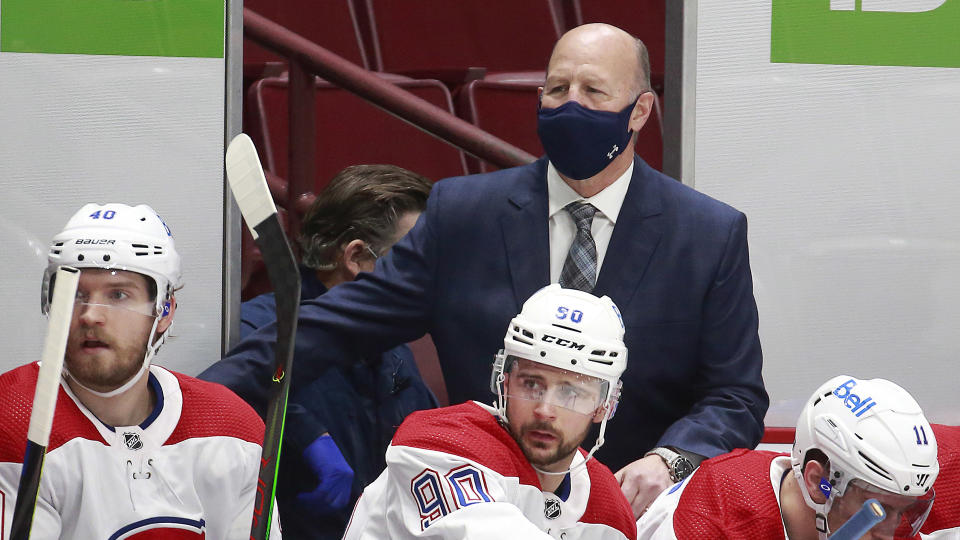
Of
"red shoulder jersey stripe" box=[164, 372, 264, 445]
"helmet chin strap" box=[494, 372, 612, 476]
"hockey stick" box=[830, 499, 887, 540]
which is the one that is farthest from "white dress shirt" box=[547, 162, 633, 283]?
"hockey stick" box=[830, 499, 887, 540]

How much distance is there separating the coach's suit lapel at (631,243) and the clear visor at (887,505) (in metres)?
0.63

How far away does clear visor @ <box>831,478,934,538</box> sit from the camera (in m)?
2.52

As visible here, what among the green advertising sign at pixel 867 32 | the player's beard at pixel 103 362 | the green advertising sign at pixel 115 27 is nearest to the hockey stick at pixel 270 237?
the player's beard at pixel 103 362

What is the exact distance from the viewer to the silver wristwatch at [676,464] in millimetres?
2768

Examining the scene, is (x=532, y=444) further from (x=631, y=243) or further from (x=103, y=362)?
(x=103, y=362)

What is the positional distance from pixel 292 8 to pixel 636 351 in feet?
9.21

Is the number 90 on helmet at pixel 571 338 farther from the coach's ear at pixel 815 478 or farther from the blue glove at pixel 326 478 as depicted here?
the blue glove at pixel 326 478

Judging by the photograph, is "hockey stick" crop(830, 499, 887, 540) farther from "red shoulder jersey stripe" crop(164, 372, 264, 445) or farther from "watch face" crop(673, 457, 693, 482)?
"red shoulder jersey stripe" crop(164, 372, 264, 445)

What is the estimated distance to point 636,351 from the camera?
2.93 metres

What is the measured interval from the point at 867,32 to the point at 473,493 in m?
1.70

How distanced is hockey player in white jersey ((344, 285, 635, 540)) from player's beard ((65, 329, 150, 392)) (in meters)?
0.48

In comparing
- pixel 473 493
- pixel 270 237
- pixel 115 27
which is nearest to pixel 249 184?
pixel 270 237

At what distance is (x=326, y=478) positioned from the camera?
9.81ft

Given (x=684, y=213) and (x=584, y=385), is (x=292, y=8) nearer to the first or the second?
(x=684, y=213)
